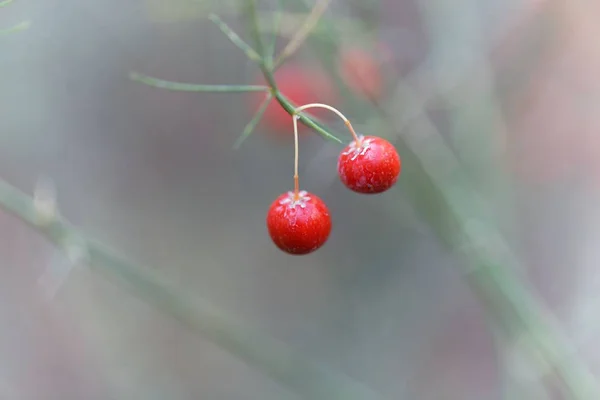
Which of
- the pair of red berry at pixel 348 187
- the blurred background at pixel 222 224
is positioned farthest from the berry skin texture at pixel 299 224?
the blurred background at pixel 222 224

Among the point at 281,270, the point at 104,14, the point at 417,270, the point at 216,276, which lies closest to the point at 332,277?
the point at 281,270

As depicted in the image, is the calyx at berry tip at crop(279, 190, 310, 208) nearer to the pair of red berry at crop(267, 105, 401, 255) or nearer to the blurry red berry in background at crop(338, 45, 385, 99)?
the pair of red berry at crop(267, 105, 401, 255)

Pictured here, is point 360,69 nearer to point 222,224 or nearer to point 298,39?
point 298,39

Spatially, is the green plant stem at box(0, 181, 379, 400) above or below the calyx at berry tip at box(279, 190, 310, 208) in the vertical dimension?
above

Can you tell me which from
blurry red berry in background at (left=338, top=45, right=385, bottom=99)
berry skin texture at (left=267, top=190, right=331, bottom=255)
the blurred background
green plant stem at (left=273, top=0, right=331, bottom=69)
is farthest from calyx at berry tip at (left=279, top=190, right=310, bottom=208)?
the blurred background

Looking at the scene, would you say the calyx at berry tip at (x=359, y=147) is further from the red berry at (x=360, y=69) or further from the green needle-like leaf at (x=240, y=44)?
the red berry at (x=360, y=69)

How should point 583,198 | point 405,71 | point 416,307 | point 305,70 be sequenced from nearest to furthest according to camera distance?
point 305,70 < point 405,71 < point 583,198 < point 416,307

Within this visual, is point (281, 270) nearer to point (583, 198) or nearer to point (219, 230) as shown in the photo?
point (219, 230)
